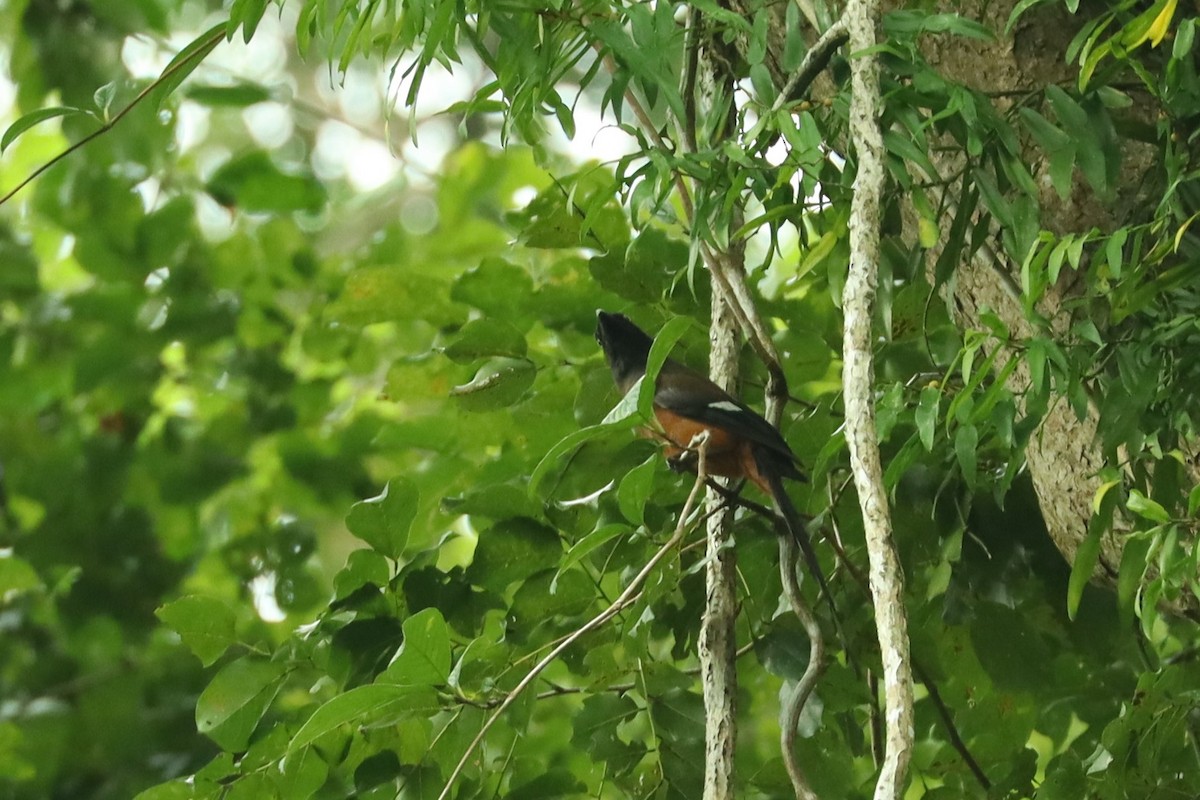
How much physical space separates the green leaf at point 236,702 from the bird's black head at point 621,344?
2.33 ft

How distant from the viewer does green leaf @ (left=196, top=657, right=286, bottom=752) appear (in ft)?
5.86

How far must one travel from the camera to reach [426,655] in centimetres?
139

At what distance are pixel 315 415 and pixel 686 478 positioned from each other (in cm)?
207

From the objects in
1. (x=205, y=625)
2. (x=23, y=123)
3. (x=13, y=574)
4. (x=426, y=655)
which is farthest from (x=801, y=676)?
(x=13, y=574)

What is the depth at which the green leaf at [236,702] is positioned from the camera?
70.3 inches

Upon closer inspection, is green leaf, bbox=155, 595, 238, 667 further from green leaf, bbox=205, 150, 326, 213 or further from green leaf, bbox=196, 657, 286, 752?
green leaf, bbox=205, 150, 326, 213

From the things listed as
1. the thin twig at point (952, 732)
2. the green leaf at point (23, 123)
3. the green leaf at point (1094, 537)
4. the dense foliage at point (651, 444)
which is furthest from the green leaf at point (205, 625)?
the green leaf at point (1094, 537)

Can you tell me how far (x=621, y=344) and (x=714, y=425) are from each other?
319mm

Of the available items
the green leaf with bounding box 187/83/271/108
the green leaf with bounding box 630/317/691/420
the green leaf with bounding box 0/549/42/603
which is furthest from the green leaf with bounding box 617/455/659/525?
the green leaf with bounding box 187/83/271/108

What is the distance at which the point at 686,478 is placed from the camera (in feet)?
6.71

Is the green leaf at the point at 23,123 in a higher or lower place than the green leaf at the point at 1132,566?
higher

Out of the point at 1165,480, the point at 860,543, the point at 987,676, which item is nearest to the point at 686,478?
the point at 860,543

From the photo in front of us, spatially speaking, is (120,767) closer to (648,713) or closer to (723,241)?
(648,713)

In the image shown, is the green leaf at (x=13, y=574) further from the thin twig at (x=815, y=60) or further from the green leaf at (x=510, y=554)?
the thin twig at (x=815, y=60)
